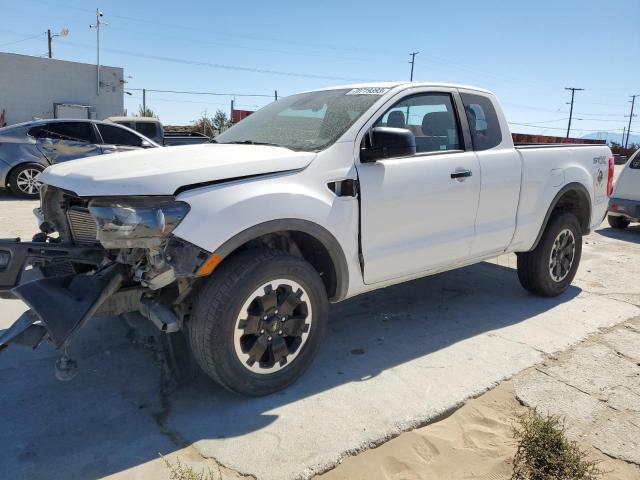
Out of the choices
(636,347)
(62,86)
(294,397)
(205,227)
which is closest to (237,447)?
(294,397)

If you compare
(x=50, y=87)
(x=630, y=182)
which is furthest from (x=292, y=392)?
(x=50, y=87)

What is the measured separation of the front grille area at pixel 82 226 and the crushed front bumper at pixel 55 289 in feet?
0.37

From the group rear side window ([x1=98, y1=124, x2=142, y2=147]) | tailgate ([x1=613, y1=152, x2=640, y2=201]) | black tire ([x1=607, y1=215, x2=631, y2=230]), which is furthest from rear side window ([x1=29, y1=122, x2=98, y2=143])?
black tire ([x1=607, y1=215, x2=631, y2=230])

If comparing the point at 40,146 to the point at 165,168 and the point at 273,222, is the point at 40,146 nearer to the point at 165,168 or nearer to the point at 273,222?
the point at 165,168

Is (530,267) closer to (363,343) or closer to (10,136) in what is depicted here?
(363,343)

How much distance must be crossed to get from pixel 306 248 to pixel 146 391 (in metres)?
1.32

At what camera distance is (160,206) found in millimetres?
2680

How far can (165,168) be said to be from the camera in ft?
9.17

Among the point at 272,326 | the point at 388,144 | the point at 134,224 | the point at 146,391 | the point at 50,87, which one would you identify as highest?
the point at 50,87

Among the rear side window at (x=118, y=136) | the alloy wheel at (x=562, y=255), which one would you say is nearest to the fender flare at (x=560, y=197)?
the alloy wheel at (x=562, y=255)

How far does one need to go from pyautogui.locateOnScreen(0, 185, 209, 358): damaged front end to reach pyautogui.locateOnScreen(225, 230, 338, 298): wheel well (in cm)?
50

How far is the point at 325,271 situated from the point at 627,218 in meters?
8.32

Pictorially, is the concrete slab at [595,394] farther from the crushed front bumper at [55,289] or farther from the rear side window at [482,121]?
the crushed front bumper at [55,289]

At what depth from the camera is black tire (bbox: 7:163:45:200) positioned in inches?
389
